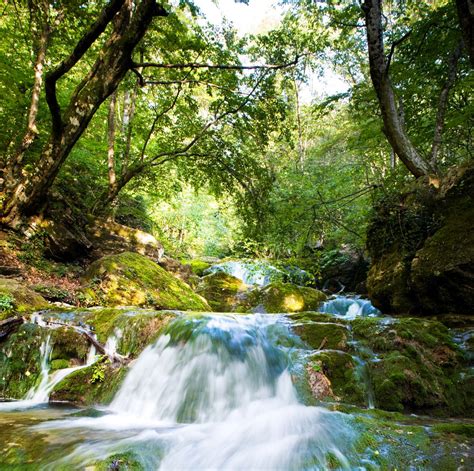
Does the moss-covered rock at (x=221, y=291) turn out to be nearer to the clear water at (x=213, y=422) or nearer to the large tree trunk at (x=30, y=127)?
the clear water at (x=213, y=422)

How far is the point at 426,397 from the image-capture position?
363cm

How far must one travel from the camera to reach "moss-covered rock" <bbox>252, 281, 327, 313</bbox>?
9604mm

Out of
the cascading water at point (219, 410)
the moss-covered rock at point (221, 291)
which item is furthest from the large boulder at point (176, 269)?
the cascading water at point (219, 410)

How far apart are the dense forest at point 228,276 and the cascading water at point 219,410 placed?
0.08ft

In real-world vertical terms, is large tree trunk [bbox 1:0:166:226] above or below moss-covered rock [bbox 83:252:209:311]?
above

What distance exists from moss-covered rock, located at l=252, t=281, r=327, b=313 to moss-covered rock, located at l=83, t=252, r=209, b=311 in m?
2.68

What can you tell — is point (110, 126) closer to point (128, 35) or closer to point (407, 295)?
point (128, 35)

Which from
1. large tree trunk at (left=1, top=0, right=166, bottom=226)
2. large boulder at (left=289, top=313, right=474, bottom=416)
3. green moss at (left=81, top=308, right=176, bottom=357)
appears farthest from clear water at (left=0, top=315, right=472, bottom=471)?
large tree trunk at (left=1, top=0, right=166, bottom=226)

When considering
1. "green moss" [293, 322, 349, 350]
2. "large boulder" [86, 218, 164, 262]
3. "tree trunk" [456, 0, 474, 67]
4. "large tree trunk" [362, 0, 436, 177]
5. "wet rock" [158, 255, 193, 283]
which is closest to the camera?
"tree trunk" [456, 0, 474, 67]

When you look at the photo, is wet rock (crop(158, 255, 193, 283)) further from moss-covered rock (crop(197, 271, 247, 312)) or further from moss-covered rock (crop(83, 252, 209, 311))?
moss-covered rock (crop(83, 252, 209, 311))

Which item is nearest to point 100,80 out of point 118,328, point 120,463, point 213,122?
point 213,122

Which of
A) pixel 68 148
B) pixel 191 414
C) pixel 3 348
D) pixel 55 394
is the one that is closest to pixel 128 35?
pixel 68 148

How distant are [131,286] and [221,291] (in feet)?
14.0

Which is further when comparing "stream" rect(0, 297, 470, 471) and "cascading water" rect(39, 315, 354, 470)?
"cascading water" rect(39, 315, 354, 470)
